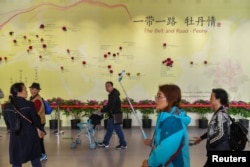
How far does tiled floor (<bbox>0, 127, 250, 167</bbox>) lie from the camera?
6.79 m

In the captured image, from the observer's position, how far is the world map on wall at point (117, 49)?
37.5 ft

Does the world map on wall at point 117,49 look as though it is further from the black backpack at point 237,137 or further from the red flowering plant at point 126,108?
the black backpack at point 237,137

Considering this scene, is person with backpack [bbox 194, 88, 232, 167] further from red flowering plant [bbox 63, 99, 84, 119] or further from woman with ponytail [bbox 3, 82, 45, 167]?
red flowering plant [bbox 63, 99, 84, 119]

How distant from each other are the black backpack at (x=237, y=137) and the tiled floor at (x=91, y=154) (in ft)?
9.80

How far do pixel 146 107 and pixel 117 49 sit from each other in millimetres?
1976

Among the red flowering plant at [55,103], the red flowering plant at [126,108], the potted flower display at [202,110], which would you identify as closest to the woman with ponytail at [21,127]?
the red flowering plant at [55,103]

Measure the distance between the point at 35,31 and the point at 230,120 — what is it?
866cm

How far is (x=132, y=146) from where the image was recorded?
8.46 m

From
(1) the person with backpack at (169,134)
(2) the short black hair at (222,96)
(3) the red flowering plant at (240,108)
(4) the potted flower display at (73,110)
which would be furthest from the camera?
(3) the red flowering plant at (240,108)

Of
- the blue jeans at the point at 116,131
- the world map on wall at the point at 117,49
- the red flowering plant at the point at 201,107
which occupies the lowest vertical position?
the blue jeans at the point at 116,131

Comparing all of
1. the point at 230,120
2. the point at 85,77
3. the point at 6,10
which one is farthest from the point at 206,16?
the point at 230,120

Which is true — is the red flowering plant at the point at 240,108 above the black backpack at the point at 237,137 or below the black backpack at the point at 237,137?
below

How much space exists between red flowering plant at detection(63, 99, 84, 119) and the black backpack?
25.6 ft

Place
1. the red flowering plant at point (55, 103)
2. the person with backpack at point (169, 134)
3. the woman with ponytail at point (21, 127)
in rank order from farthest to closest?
the red flowering plant at point (55, 103), the woman with ponytail at point (21, 127), the person with backpack at point (169, 134)
